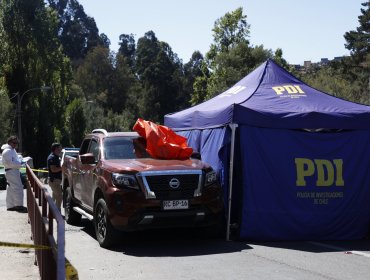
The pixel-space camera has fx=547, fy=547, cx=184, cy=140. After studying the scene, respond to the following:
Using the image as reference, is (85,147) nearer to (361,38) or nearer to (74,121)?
(74,121)

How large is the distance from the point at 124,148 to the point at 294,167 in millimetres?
3112

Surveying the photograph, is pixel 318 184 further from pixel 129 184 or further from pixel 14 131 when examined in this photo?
pixel 14 131

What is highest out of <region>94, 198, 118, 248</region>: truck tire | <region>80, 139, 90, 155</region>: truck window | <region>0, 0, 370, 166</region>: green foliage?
<region>0, 0, 370, 166</region>: green foliage

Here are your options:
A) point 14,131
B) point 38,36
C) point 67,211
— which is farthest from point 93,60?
point 67,211

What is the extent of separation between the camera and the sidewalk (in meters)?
7.24

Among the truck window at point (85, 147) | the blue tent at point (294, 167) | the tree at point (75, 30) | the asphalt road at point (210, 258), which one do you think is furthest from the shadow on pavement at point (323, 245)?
the tree at point (75, 30)

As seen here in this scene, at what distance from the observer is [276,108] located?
981cm

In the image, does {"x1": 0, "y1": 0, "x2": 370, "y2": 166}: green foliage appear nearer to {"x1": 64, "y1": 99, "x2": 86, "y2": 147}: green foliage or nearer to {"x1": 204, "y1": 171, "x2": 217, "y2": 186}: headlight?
{"x1": 64, "y1": 99, "x2": 86, "y2": 147}: green foliage

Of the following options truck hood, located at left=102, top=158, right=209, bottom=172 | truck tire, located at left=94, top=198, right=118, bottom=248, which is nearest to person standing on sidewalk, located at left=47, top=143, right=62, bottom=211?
truck hood, located at left=102, top=158, right=209, bottom=172

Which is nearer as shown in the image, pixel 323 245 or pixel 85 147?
pixel 323 245

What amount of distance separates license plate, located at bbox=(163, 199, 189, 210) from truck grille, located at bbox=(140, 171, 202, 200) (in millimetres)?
67

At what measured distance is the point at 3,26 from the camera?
50.5 metres

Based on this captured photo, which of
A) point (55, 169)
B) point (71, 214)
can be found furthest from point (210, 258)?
point (55, 169)

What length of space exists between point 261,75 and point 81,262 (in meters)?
5.58
